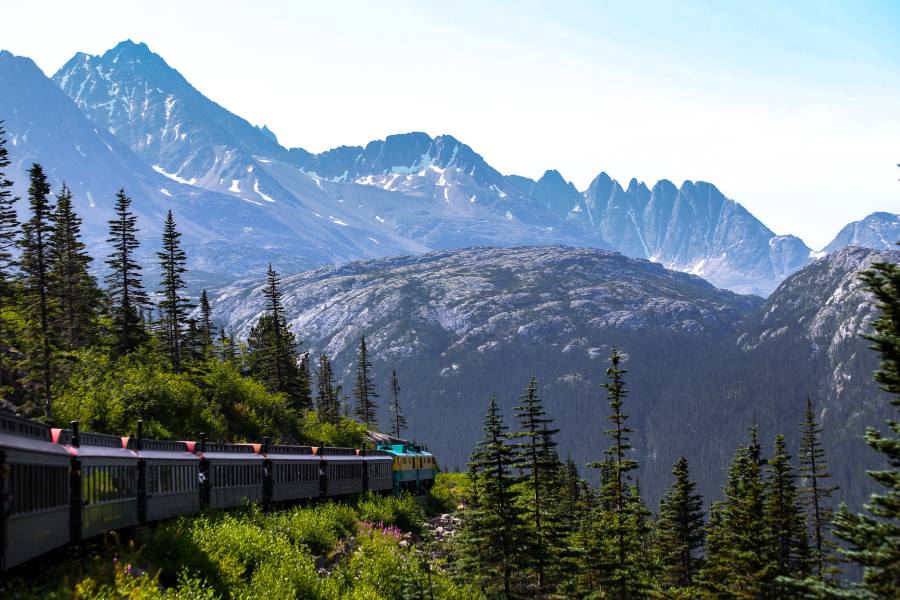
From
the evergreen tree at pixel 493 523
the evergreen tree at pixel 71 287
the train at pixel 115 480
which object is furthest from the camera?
the evergreen tree at pixel 71 287

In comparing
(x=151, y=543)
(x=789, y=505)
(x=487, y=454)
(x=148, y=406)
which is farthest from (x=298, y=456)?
(x=789, y=505)

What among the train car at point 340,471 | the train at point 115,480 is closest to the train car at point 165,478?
the train at point 115,480

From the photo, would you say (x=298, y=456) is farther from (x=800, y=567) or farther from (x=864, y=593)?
(x=800, y=567)

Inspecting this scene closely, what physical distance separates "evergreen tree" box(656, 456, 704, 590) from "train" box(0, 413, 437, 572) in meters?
32.6

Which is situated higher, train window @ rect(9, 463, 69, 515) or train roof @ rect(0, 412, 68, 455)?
train roof @ rect(0, 412, 68, 455)

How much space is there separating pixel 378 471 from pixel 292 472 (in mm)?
17093

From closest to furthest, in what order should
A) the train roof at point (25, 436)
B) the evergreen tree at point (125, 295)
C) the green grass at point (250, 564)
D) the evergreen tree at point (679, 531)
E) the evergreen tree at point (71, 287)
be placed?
the train roof at point (25, 436), the green grass at point (250, 564), the evergreen tree at point (679, 531), the evergreen tree at point (125, 295), the evergreen tree at point (71, 287)

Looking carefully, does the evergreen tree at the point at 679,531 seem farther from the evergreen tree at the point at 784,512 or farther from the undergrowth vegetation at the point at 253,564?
the undergrowth vegetation at the point at 253,564

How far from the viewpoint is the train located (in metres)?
17.9

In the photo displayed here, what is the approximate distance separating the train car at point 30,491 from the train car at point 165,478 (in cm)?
531

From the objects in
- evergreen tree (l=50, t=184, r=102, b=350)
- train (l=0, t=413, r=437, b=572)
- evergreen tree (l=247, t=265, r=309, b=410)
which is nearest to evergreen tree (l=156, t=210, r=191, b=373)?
evergreen tree (l=50, t=184, r=102, b=350)

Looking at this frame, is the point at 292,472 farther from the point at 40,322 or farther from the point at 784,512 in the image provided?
the point at 784,512

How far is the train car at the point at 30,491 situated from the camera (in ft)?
55.8

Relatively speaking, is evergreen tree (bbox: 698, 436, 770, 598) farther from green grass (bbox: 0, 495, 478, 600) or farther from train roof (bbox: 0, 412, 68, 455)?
train roof (bbox: 0, 412, 68, 455)
